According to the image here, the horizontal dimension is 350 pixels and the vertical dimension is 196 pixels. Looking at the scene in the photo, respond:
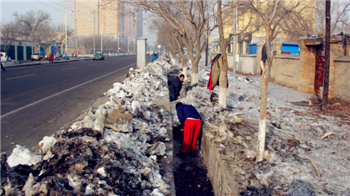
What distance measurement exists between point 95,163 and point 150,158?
1.02m

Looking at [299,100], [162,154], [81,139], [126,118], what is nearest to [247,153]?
[162,154]

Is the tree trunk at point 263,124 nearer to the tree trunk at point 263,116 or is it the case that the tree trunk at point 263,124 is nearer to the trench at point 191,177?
the tree trunk at point 263,116

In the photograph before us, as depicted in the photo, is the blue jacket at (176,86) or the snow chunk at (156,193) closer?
the snow chunk at (156,193)

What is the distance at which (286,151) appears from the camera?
479 centimetres

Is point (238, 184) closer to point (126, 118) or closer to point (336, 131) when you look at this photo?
point (126, 118)

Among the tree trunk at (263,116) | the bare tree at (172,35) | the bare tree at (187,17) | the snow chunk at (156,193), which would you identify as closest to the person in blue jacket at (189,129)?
the tree trunk at (263,116)

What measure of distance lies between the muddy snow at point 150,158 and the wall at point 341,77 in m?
4.41

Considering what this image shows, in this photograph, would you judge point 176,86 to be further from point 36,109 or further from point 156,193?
point 156,193

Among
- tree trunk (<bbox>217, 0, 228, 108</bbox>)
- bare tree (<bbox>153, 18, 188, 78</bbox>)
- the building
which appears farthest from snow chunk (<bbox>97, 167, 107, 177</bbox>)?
bare tree (<bbox>153, 18, 188, 78</bbox>)

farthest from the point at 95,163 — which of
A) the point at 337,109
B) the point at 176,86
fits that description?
the point at 337,109

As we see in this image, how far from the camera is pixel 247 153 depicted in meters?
4.66

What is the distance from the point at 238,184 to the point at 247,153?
0.98m

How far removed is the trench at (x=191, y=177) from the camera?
487 centimetres

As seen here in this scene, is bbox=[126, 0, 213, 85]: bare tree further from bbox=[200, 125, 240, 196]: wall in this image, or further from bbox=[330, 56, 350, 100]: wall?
bbox=[200, 125, 240, 196]: wall
